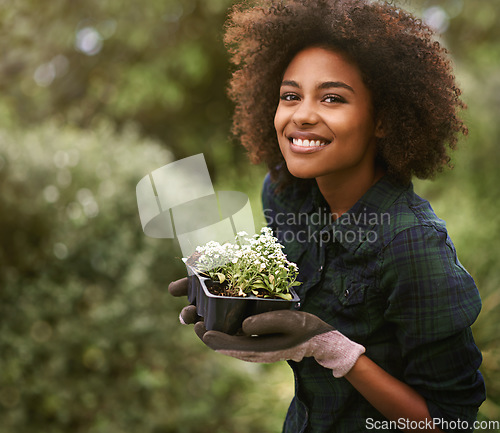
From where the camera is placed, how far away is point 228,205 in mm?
1664

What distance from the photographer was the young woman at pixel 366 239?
123 centimetres

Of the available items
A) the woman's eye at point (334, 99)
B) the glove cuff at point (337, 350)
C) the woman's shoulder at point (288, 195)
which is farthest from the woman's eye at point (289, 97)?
the glove cuff at point (337, 350)

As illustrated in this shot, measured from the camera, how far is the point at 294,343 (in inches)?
48.3

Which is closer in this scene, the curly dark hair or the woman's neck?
the curly dark hair

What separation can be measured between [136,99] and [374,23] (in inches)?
184

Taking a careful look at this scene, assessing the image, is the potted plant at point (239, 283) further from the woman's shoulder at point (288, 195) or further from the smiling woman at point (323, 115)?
the woman's shoulder at point (288, 195)

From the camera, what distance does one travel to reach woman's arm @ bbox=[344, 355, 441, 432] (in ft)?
4.08

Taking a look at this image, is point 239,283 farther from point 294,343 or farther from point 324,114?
point 324,114

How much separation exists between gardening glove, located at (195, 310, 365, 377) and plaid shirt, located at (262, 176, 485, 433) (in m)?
0.12

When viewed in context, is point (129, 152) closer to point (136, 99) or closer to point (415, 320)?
point (136, 99)

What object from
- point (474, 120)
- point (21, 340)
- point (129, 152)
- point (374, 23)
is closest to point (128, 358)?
point (21, 340)

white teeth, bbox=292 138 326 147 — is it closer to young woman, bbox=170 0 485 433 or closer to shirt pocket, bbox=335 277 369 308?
young woman, bbox=170 0 485 433

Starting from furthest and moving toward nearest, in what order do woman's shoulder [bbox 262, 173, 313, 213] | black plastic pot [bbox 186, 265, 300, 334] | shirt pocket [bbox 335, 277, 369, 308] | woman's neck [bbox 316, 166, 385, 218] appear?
woman's shoulder [bbox 262, 173, 313, 213]
woman's neck [bbox 316, 166, 385, 218]
shirt pocket [bbox 335, 277, 369, 308]
black plastic pot [bbox 186, 265, 300, 334]

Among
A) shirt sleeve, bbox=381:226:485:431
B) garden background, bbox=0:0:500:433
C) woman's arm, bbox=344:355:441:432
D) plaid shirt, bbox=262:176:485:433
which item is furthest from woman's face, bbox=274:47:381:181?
garden background, bbox=0:0:500:433
